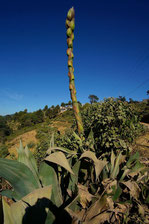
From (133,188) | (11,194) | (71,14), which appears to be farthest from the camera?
(71,14)

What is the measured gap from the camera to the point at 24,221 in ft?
2.50

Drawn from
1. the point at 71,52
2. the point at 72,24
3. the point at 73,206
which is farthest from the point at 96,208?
the point at 72,24

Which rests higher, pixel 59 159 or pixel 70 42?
pixel 70 42

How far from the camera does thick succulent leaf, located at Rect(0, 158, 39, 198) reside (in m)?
0.85

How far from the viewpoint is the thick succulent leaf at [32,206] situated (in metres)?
0.72

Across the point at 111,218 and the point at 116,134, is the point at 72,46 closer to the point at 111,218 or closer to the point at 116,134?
the point at 116,134

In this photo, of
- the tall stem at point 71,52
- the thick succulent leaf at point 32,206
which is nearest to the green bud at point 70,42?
the tall stem at point 71,52

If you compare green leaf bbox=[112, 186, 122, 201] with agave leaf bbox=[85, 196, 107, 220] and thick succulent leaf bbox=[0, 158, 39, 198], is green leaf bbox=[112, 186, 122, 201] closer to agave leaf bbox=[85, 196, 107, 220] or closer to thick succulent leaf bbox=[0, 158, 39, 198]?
agave leaf bbox=[85, 196, 107, 220]

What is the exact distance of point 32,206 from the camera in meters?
0.73

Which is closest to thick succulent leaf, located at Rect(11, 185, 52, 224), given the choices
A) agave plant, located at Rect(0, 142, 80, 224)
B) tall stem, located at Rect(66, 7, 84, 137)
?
agave plant, located at Rect(0, 142, 80, 224)

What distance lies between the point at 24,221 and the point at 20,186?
9.5 inches

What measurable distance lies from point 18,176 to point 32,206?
0.27 metres

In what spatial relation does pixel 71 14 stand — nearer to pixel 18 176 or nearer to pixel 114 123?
pixel 114 123

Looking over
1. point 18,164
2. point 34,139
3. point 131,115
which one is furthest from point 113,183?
point 34,139
